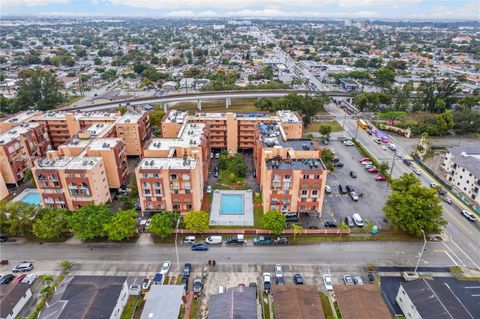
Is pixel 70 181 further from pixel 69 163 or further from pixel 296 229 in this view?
pixel 296 229

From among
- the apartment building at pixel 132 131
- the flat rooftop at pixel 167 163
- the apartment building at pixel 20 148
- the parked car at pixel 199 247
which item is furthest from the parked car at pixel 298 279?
the apartment building at pixel 20 148

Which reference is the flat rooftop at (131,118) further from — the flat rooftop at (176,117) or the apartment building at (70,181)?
the apartment building at (70,181)

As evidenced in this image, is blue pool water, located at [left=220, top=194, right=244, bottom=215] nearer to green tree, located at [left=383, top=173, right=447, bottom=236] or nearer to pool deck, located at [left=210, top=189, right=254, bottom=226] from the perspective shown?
pool deck, located at [left=210, top=189, right=254, bottom=226]

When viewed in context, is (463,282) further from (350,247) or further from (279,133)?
(279,133)

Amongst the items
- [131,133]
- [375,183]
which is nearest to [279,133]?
[375,183]

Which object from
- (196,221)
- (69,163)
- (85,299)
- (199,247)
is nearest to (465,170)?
(196,221)
